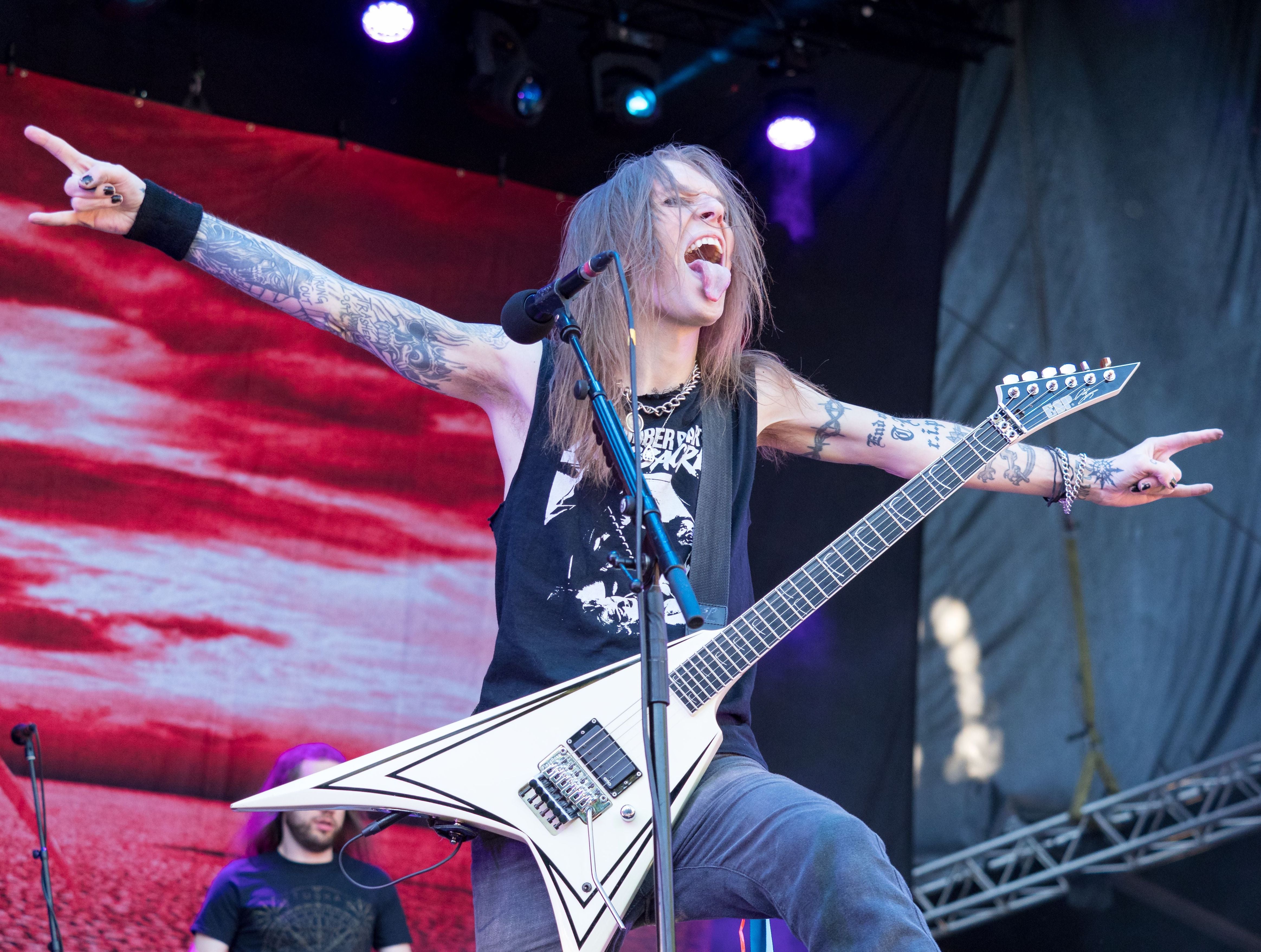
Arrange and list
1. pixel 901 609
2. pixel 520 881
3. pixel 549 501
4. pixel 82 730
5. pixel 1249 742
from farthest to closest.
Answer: pixel 1249 742, pixel 901 609, pixel 82 730, pixel 549 501, pixel 520 881

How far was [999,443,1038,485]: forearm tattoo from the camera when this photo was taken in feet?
9.87

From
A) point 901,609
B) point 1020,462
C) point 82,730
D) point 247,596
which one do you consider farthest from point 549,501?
point 901,609

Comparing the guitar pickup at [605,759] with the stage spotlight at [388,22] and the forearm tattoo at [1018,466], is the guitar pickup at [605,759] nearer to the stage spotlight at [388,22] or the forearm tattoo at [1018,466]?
the forearm tattoo at [1018,466]

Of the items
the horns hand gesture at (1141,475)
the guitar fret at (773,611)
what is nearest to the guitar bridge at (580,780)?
the guitar fret at (773,611)

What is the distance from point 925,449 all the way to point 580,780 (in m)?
1.32

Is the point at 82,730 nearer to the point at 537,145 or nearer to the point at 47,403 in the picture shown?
the point at 47,403

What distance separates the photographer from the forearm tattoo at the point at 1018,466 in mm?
3010

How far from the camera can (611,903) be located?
7.19ft

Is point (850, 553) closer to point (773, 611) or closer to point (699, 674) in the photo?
point (773, 611)

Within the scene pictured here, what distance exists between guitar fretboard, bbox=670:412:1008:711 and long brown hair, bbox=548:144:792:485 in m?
0.51

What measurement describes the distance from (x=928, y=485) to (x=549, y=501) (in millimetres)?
880

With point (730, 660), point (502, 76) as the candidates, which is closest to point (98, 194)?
point (730, 660)

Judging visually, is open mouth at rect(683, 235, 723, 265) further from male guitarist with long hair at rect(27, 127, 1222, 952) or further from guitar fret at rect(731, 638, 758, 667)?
guitar fret at rect(731, 638, 758, 667)

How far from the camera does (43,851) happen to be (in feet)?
12.1
